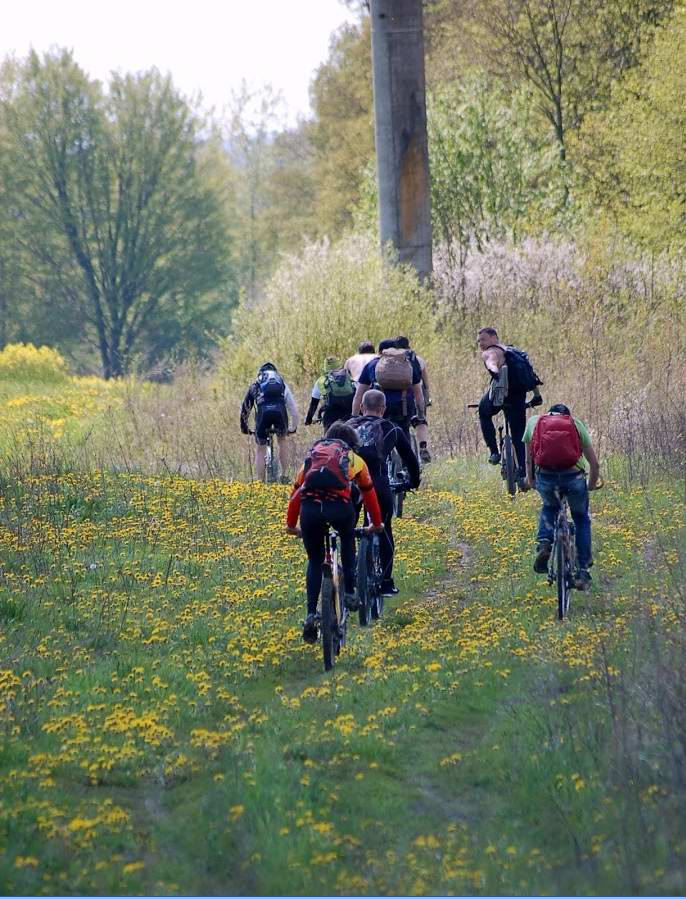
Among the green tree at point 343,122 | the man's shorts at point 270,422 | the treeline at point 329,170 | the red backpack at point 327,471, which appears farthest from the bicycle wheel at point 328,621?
the green tree at point 343,122

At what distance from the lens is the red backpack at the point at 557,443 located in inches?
419

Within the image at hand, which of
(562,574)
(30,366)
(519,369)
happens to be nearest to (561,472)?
(562,574)

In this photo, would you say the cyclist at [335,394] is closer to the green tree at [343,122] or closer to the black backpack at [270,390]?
the black backpack at [270,390]

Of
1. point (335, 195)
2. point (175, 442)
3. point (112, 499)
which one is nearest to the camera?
point (112, 499)

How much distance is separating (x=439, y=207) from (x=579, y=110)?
23.6ft

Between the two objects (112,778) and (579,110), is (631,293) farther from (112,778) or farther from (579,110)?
(112,778)

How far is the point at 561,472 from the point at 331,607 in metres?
2.58

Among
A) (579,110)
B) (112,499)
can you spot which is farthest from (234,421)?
(579,110)

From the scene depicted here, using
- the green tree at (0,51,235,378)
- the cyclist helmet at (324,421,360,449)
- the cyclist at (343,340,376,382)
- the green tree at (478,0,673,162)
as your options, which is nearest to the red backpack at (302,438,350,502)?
the cyclist helmet at (324,421,360,449)

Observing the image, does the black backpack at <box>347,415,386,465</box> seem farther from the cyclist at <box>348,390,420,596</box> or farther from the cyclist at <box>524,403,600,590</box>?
the cyclist at <box>524,403,600,590</box>

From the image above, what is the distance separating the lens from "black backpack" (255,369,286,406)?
56.9 feet

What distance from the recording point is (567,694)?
28.2ft

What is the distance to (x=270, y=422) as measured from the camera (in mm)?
17422

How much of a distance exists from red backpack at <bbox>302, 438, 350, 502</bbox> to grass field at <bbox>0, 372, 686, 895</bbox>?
49.7 inches
